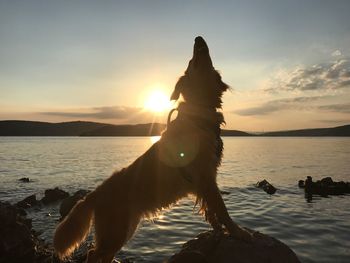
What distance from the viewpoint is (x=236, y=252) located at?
5.90 metres

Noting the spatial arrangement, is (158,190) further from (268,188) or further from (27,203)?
(268,188)

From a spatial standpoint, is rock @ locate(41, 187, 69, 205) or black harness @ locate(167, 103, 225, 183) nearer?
black harness @ locate(167, 103, 225, 183)

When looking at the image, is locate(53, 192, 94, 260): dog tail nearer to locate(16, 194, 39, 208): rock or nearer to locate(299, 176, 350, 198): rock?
locate(16, 194, 39, 208): rock

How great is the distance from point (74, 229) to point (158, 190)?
66.5 inches

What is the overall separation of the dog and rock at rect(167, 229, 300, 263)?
7.2 inches

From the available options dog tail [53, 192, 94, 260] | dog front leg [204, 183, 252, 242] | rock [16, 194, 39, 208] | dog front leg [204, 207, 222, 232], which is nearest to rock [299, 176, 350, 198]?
rock [16, 194, 39, 208]

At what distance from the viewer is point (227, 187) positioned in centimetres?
2388

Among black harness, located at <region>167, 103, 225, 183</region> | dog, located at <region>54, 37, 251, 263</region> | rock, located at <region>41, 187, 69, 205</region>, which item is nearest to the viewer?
dog, located at <region>54, 37, 251, 263</region>

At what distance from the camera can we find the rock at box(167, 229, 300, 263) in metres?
5.82

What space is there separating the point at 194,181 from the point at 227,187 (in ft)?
59.0

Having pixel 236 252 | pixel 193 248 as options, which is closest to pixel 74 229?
pixel 193 248

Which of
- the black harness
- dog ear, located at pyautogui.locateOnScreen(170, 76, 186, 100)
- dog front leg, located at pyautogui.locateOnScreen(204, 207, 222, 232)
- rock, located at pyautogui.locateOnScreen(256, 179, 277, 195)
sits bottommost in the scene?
rock, located at pyautogui.locateOnScreen(256, 179, 277, 195)

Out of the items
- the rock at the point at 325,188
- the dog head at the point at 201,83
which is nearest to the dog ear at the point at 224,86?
the dog head at the point at 201,83

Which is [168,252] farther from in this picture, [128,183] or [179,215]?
[128,183]
